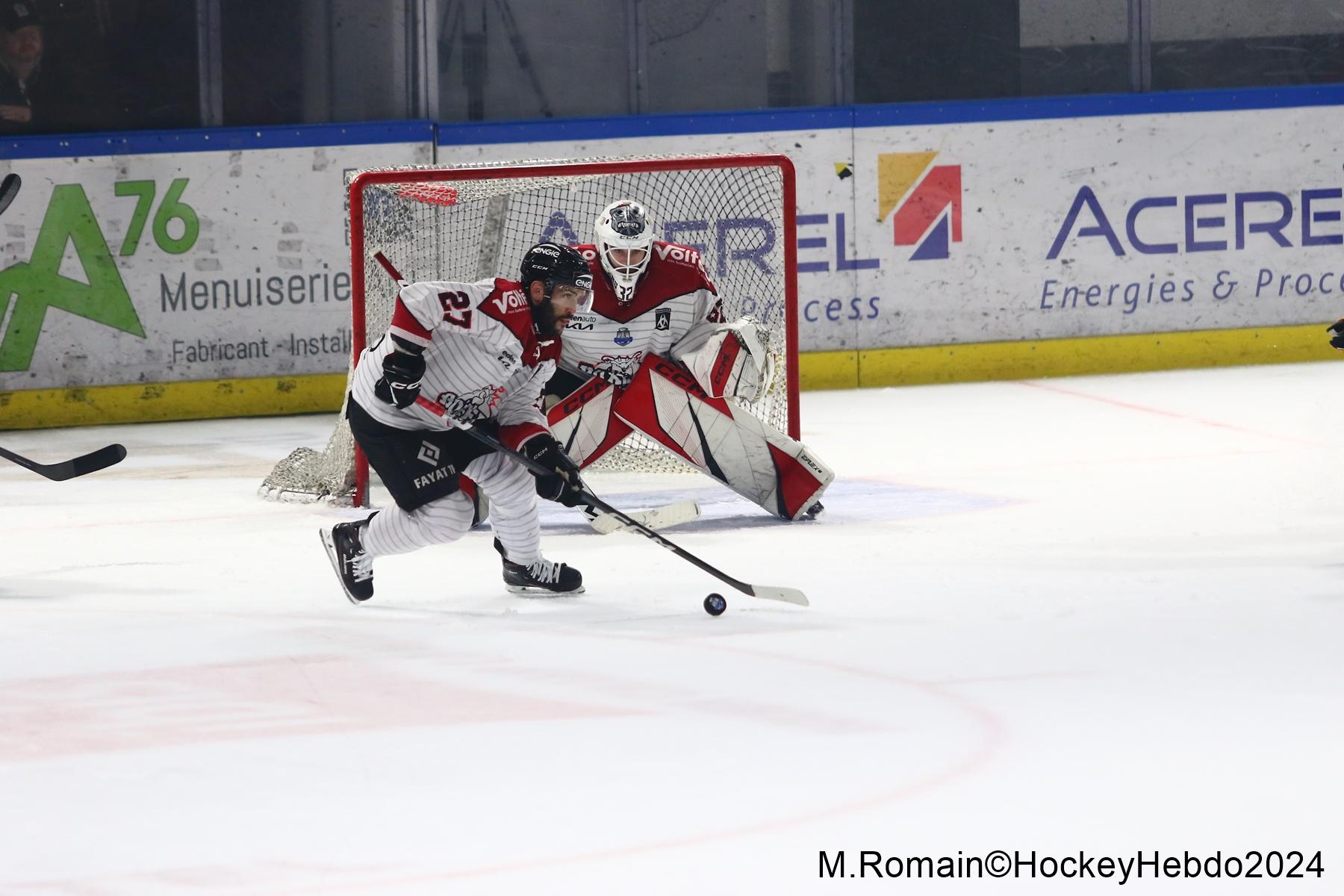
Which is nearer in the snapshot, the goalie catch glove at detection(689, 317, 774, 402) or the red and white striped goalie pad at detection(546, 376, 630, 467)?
the goalie catch glove at detection(689, 317, 774, 402)

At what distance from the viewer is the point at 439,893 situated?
2117 millimetres

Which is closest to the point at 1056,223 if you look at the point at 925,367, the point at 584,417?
the point at 925,367

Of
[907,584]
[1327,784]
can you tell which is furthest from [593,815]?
[907,584]

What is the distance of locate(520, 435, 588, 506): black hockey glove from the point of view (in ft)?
12.4

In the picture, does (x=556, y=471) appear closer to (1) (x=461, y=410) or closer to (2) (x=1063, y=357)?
(1) (x=461, y=410)

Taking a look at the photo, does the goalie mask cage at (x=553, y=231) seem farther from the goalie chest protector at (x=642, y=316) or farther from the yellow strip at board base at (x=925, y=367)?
the yellow strip at board base at (x=925, y=367)

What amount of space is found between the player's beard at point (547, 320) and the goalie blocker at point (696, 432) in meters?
1.27

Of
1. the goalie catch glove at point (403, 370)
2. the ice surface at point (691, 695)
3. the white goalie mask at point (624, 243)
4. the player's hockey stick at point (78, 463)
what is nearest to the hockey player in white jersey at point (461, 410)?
the goalie catch glove at point (403, 370)

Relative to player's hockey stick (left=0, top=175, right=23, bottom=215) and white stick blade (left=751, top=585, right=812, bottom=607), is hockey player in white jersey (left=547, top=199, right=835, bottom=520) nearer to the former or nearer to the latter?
white stick blade (left=751, top=585, right=812, bottom=607)

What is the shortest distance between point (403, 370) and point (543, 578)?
59 cm

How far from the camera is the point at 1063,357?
26.8 feet

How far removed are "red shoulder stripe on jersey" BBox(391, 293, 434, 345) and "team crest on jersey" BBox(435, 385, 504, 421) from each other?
0.18m

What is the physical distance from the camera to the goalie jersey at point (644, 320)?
4.98 meters

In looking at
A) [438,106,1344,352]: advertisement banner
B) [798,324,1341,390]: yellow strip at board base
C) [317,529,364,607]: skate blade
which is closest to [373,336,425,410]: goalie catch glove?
[317,529,364,607]: skate blade
